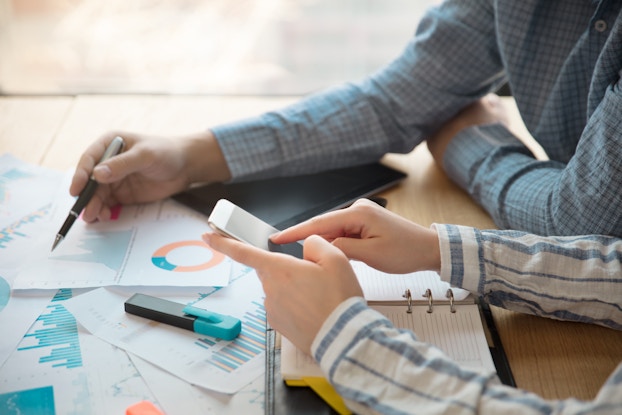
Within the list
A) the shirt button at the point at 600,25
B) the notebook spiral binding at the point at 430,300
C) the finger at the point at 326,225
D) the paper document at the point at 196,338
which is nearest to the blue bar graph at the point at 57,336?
the paper document at the point at 196,338

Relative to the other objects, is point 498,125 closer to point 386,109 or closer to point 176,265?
point 386,109

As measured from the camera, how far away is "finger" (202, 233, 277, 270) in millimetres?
652

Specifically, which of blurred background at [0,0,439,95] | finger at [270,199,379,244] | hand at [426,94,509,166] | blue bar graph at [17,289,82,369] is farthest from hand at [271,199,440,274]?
blurred background at [0,0,439,95]

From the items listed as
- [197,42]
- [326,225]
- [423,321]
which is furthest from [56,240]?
[197,42]

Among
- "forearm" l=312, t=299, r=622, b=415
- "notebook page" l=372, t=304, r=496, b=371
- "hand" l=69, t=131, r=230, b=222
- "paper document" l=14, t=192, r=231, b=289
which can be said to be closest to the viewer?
"forearm" l=312, t=299, r=622, b=415

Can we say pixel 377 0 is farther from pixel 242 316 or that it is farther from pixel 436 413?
pixel 436 413

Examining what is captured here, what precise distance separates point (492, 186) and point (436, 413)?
0.44m

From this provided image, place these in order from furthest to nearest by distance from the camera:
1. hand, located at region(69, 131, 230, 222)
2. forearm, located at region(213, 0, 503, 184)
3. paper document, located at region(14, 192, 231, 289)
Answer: forearm, located at region(213, 0, 503, 184) → hand, located at region(69, 131, 230, 222) → paper document, located at region(14, 192, 231, 289)

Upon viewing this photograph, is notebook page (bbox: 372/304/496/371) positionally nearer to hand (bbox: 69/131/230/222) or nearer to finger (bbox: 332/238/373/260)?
finger (bbox: 332/238/373/260)

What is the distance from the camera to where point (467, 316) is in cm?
70

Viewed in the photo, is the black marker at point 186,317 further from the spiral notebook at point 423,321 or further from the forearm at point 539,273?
the forearm at point 539,273

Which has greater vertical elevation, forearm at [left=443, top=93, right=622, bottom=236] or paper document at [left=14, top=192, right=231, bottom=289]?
forearm at [left=443, top=93, right=622, bottom=236]

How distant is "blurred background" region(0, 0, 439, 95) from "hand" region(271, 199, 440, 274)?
700 mm

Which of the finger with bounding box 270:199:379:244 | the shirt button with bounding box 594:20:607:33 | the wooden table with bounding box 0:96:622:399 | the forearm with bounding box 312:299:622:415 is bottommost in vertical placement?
the wooden table with bounding box 0:96:622:399
